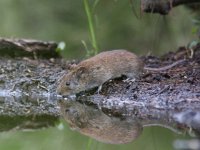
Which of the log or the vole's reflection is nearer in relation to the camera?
the vole's reflection

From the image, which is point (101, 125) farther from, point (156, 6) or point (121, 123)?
point (156, 6)

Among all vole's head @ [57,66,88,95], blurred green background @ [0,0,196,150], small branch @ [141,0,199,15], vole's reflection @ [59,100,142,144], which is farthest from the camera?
blurred green background @ [0,0,196,150]

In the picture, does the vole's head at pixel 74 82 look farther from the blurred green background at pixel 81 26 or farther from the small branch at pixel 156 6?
the blurred green background at pixel 81 26

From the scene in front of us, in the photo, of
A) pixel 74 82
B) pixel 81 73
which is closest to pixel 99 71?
pixel 81 73

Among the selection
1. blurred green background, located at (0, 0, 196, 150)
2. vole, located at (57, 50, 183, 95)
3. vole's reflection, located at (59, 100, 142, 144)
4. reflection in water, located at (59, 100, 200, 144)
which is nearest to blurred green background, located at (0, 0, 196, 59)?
blurred green background, located at (0, 0, 196, 150)

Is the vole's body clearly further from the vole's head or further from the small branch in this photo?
the small branch

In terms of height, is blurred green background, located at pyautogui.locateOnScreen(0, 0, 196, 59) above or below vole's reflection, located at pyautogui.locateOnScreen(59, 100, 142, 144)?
above
